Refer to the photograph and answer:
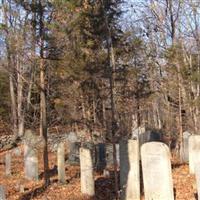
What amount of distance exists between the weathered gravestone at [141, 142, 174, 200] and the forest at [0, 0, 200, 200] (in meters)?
0.02

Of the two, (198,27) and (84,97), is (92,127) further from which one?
(198,27)

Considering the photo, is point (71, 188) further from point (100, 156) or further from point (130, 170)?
point (100, 156)

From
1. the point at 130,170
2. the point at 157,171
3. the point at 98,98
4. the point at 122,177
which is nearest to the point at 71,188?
the point at 122,177

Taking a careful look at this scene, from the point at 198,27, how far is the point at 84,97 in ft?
23.8

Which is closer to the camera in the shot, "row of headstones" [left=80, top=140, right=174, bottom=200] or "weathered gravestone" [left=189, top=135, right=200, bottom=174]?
"row of headstones" [left=80, top=140, right=174, bottom=200]

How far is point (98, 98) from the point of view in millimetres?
22078

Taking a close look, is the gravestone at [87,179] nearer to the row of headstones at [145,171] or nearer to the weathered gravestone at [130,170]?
the row of headstones at [145,171]

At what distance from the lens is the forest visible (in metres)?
12.2

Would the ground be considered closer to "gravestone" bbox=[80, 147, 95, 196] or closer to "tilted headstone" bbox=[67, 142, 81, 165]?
"gravestone" bbox=[80, 147, 95, 196]

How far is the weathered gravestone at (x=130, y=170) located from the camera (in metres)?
11.2

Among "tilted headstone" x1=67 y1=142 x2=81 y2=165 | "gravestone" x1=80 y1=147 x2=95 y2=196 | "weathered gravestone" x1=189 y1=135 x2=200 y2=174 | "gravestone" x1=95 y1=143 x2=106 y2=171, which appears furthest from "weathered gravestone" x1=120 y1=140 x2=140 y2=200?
"tilted headstone" x1=67 y1=142 x2=81 y2=165

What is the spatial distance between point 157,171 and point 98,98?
11734mm

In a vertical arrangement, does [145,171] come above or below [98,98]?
below

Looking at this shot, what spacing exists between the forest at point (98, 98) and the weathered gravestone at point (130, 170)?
2 cm
